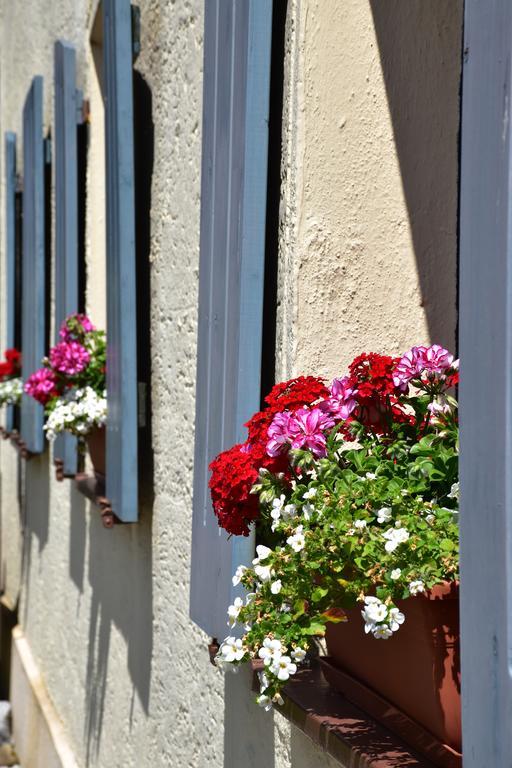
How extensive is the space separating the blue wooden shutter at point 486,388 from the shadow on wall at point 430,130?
1.01 m

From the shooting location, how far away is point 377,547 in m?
1.54

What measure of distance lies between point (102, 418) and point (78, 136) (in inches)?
54.2

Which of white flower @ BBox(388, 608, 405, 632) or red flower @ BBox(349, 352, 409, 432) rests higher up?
red flower @ BBox(349, 352, 409, 432)

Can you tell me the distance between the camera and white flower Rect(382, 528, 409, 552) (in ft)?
4.84

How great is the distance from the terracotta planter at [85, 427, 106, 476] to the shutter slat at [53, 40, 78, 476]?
205 mm

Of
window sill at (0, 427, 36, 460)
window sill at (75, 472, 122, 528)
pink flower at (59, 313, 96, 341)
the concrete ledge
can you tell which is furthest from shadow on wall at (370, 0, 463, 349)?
window sill at (0, 427, 36, 460)

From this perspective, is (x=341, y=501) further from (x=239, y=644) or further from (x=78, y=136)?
(x=78, y=136)

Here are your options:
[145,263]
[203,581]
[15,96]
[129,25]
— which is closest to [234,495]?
[203,581]

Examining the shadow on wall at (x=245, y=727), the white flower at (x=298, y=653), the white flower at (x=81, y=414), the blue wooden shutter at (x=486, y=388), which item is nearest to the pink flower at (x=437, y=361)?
the blue wooden shutter at (x=486, y=388)

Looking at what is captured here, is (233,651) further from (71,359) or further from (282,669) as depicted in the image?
(71,359)

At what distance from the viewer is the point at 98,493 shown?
3.71 meters

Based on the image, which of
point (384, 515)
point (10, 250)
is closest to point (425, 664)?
point (384, 515)

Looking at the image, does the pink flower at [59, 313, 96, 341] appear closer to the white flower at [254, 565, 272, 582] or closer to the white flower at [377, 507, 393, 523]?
the white flower at [254, 565, 272, 582]

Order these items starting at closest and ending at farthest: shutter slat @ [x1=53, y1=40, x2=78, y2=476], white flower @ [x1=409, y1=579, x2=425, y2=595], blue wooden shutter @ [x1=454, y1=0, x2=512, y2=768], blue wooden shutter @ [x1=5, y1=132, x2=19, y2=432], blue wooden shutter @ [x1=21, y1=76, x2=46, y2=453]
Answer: blue wooden shutter @ [x1=454, y1=0, x2=512, y2=768] → white flower @ [x1=409, y1=579, x2=425, y2=595] → shutter slat @ [x1=53, y1=40, x2=78, y2=476] → blue wooden shutter @ [x1=21, y1=76, x2=46, y2=453] → blue wooden shutter @ [x1=5, y1=132, x2=19, y2=432]
